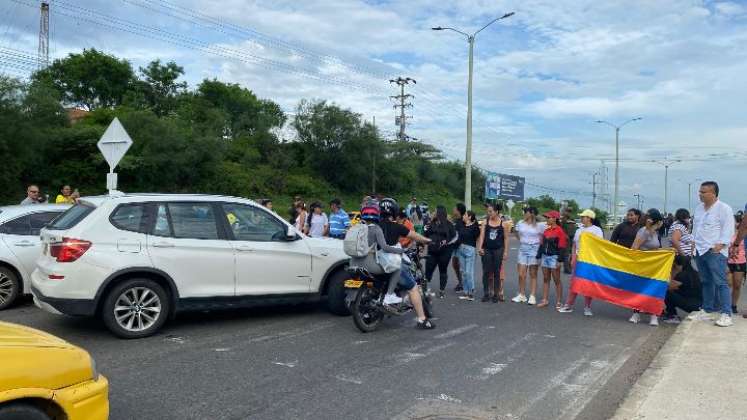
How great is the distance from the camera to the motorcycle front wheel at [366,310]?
7949 millimetres

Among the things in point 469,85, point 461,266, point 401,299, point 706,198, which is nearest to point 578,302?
point 461,266

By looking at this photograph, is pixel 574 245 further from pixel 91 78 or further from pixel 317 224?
pixel 91 78

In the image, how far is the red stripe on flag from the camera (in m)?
9.41

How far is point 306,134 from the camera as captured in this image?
55031 mm

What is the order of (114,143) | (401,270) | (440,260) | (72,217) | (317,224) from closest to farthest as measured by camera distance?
1. (72,217)
2. (401,270)
3. (440,260)
4. (114,143)
5. (317,224)

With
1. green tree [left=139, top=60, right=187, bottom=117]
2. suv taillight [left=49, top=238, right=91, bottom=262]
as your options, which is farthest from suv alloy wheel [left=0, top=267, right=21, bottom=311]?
green tree [left=139, top=60, right=187, bottom=117]

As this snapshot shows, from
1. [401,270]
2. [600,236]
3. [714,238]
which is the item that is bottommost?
[401,270]

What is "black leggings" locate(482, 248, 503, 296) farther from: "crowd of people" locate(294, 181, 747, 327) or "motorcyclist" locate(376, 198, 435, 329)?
"motorcyclist" locate(376, 198, 435, 329)

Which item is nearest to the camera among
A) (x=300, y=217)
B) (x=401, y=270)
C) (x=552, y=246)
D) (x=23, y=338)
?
(x=23, y=338)

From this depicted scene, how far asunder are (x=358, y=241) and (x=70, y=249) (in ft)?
10.9

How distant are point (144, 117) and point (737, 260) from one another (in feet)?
115

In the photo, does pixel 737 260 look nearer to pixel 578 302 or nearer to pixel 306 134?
pixel 578 302

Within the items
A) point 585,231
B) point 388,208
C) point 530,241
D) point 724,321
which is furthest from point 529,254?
point 388,208

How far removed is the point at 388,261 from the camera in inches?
312
